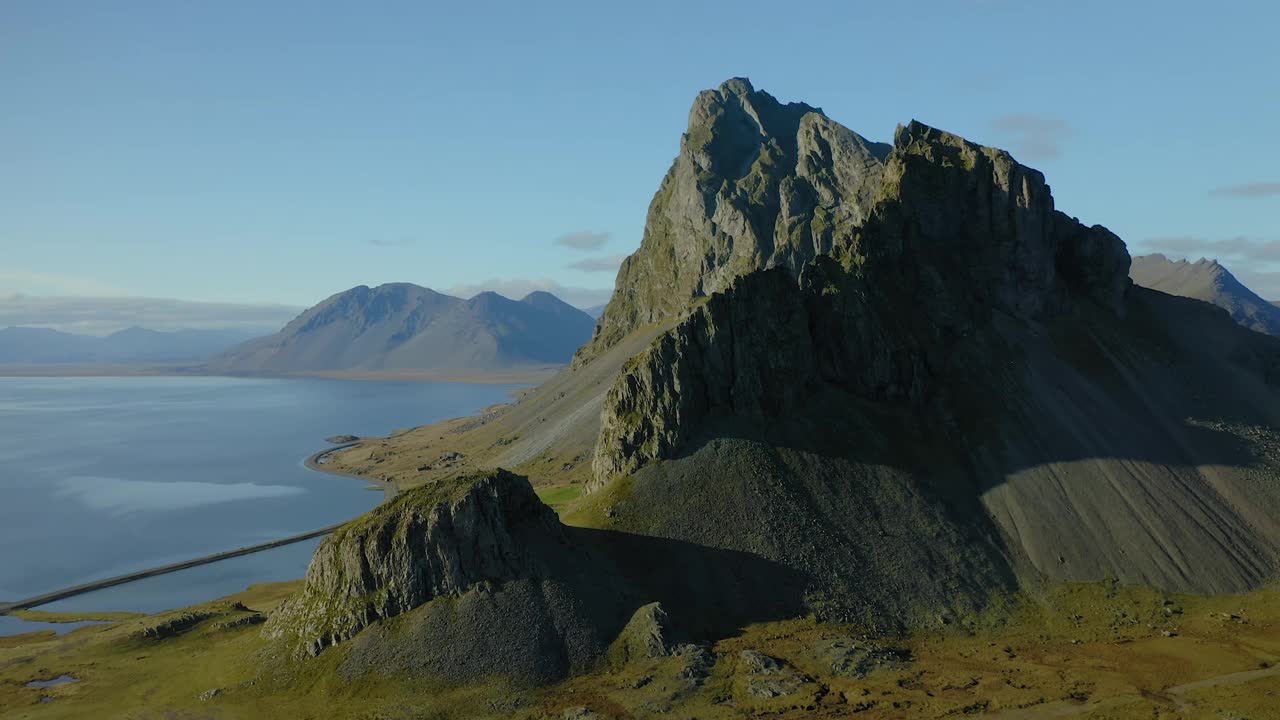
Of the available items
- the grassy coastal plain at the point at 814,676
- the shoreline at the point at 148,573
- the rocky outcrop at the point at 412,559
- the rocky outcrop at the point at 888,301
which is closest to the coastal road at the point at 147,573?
the shoreline at the point at 148,573

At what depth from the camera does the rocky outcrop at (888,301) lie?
4240 inches

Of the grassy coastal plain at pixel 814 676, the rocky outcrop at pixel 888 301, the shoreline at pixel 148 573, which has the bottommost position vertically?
the shoreline at pixel 148 573

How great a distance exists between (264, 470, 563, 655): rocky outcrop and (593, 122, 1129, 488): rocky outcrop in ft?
73.2

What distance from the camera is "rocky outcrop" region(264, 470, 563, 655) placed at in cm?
8331

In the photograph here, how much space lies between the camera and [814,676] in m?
79.2

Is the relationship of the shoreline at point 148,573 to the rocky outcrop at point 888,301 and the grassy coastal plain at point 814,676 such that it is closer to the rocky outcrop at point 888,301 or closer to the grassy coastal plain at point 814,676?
the grassy coastal plain at point 814,676

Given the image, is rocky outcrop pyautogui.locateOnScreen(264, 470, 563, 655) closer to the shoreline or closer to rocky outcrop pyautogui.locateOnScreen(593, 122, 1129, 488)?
rocky outcrop pyautogui.locateOnScreen(593, 122, 1129, 488)

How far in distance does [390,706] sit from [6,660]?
4962 cm

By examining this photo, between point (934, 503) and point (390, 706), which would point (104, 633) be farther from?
point (934, 503)

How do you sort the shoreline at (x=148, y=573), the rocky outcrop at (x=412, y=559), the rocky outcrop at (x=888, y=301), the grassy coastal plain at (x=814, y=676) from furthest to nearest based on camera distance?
the shoreline at (x=148, y=573)
the rocky outcrop at (x=888, y=301)
the rocky outcrop at (x=412, y=559)
the grassy coastal plain at (x=814, y=676)

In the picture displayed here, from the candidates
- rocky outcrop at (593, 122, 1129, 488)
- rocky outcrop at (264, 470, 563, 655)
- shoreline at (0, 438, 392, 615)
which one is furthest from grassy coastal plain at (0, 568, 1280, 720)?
rocky outcrop at (593, 122, 1129, 488)

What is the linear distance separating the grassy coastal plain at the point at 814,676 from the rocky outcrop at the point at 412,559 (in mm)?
3979

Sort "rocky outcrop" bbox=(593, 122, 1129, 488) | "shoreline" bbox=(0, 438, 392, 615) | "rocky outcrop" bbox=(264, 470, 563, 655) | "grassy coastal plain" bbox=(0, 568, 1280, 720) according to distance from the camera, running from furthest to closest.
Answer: "shoreline" bbox=(0, 438, 392, 615) < "rocky outcrop" bbox=(593, 122, 1129, 488) < "rocky outcrop" bbox=(264, 470, 563, 655) < "grassy coastal plain" bbox=(0, 568, 1280, 720)

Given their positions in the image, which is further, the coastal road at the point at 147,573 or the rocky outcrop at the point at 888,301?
the coastal road at the point at 147,573
